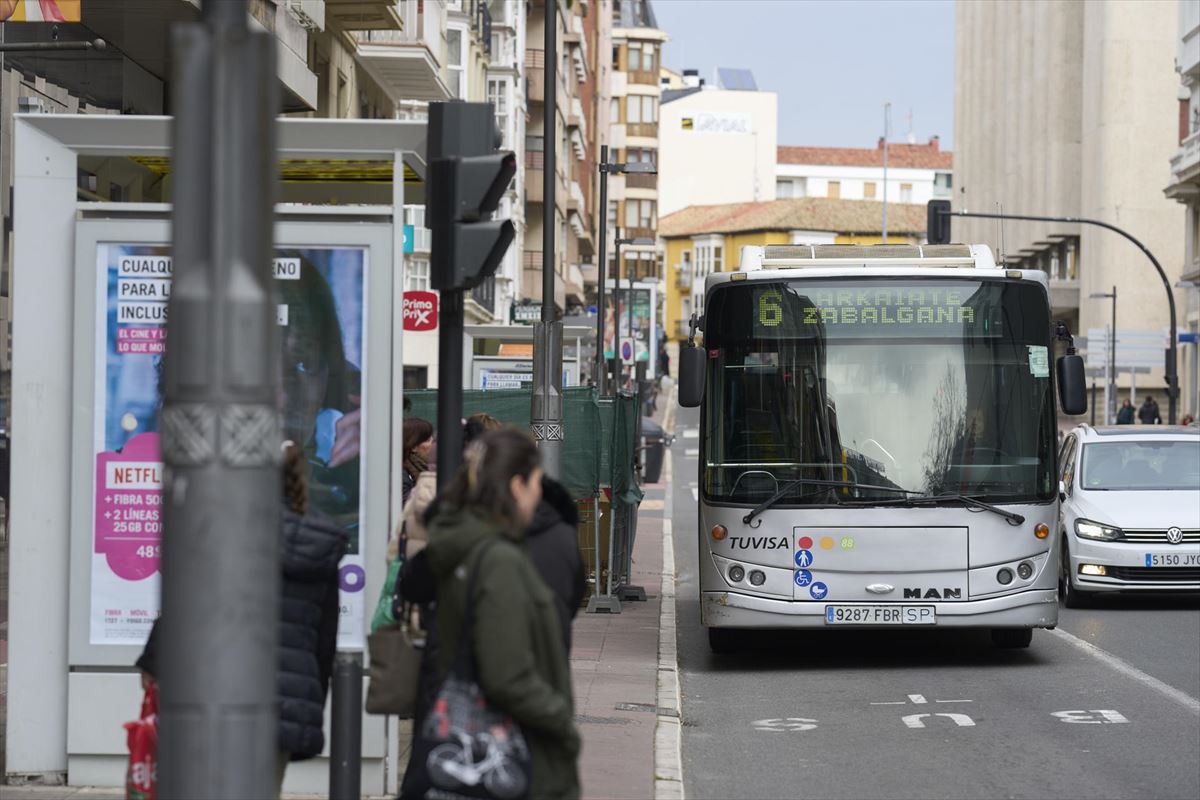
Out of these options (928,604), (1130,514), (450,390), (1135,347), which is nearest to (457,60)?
(1135,347)

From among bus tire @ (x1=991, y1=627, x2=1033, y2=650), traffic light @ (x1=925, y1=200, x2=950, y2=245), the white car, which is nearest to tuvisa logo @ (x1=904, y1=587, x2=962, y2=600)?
bus tire @ (x1=991, y1=627, x2=1033, y2=650)

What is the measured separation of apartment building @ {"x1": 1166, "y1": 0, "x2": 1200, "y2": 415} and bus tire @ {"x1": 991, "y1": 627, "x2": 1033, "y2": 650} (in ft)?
162

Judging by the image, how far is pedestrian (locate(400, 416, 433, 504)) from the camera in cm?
1066

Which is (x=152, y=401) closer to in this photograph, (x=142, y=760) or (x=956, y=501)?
(x=142, y=760)

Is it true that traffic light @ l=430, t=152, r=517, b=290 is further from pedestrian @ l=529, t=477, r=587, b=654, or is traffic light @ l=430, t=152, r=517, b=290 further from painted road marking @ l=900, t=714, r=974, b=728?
painted road marking @ l=900, t=714, r=974, b=728

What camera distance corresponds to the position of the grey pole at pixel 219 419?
4098mm

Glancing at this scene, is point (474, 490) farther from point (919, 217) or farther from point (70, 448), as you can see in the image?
point (919, 217)

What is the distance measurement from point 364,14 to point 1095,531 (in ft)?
50.1

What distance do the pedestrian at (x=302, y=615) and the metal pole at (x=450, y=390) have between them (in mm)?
1616

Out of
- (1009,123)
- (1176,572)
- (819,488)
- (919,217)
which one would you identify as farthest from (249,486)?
(919,217)

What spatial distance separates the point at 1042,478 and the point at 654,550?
14.2 meters

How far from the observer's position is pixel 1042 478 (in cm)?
1459

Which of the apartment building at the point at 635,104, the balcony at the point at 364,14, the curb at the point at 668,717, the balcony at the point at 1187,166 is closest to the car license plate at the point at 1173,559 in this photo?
the curb at the point at 668,717

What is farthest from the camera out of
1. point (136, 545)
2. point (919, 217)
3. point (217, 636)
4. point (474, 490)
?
Result: point (919, 217)
